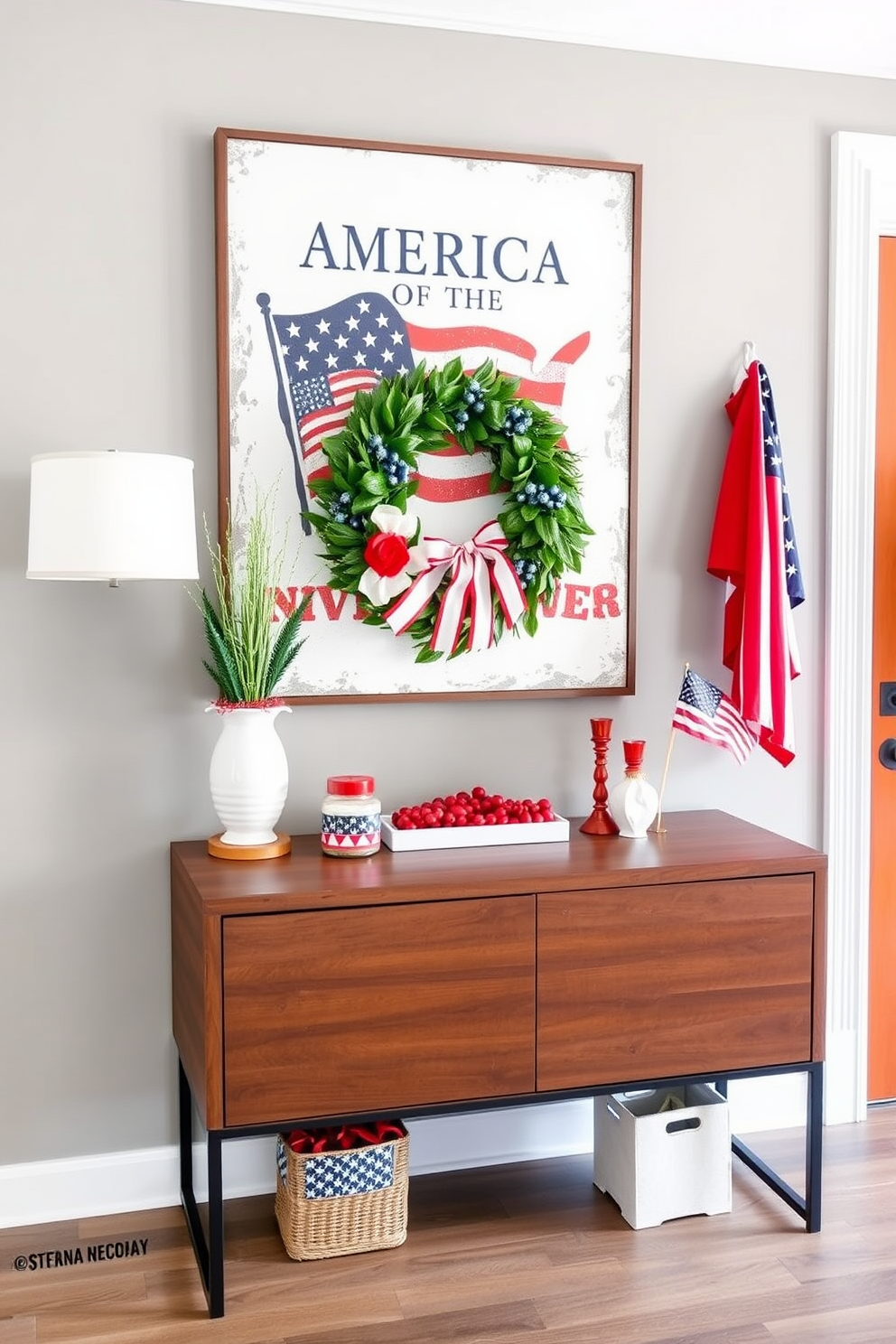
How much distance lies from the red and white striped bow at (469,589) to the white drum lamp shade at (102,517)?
58cm

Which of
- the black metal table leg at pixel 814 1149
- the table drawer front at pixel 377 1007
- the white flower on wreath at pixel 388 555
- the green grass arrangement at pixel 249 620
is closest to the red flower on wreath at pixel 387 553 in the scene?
the white flower on wreath at pixel 388 555

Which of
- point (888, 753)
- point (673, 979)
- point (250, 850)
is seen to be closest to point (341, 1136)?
point (250, 850)

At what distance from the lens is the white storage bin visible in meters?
2.48

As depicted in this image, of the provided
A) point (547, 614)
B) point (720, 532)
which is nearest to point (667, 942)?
point (547, 614)

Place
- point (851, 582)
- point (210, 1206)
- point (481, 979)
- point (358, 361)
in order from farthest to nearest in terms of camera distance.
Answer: point (851, 582)
point (358, 361)
point (481, 979)
point (210, 1206)

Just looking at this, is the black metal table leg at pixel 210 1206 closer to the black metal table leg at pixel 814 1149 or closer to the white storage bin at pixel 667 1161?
the white storage bin at pixel 667 1161

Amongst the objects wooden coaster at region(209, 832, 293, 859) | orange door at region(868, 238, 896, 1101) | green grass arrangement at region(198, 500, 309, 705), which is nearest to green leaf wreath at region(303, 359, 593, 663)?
green grass arrangement at region(198, 500, 309, 705)

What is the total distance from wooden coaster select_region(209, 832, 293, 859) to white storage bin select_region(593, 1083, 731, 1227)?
2.90 feet

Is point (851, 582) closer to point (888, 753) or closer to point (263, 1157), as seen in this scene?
point (888, 753)

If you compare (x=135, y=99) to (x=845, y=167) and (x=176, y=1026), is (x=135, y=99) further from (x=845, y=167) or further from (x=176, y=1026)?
(x=176, y=1026)

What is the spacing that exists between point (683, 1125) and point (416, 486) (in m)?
1.45

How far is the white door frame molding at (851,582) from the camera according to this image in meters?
2.88

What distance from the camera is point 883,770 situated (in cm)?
303

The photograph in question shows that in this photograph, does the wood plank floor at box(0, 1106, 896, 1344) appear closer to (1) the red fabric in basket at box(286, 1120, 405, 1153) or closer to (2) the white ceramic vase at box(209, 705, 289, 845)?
(1) the red fabric in basket at box(286, 1120, 405, 1153)
